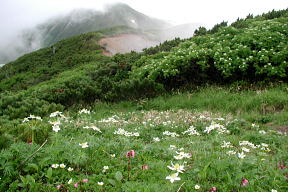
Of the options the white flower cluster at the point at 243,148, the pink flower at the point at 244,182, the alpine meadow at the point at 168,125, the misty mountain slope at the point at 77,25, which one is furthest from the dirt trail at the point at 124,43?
the pink flower at the point at 244,182

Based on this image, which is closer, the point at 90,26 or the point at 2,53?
the point at 90,26

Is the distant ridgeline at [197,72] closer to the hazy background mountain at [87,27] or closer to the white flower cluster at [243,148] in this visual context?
the white flower cluster at [243,148]

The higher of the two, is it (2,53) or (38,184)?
(38,184)

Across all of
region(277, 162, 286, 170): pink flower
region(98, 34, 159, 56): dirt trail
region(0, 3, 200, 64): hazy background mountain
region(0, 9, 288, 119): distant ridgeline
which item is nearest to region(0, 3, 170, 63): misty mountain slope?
region(0, 3, 200, 64): hazy background mountain

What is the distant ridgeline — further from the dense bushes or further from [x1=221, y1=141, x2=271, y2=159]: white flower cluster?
[x1=221, y1=141, x2=271, y2=159]: white flower cluster

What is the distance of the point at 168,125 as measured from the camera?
6.96 meters

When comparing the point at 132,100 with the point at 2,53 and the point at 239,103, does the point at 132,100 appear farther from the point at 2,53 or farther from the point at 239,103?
the point at 2,53

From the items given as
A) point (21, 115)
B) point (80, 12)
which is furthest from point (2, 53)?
point (21, 115)

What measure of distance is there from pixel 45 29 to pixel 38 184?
155856 mm

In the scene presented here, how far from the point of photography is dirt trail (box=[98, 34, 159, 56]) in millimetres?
31344

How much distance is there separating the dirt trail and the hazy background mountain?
5.60ft

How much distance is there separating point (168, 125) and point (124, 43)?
2858 centimetres

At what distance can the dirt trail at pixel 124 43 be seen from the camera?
103ft

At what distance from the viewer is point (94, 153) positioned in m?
4.03
